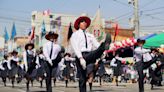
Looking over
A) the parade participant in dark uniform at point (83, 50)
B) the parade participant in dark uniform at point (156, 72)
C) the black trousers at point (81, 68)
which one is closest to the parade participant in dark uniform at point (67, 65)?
the parade participant in dark uniform at point (156, 72)

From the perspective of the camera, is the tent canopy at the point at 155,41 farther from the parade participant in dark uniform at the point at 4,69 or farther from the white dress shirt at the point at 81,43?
the white dress shirt at the point at 81,43

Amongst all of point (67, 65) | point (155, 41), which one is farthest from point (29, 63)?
point (155, 41)

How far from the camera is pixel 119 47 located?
2738 centimetres

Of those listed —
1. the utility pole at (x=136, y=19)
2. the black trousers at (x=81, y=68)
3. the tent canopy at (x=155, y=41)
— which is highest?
the utility pole at (x=136, y=19)

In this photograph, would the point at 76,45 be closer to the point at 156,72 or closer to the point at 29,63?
the point at 29,63

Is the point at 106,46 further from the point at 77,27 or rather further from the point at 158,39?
the point at 158,39

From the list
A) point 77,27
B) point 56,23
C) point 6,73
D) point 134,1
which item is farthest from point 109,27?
point 77,27

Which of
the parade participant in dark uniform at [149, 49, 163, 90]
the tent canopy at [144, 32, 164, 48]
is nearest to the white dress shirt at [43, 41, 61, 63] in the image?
the parade participant in dark uniform at [149, 49, 163, 90]

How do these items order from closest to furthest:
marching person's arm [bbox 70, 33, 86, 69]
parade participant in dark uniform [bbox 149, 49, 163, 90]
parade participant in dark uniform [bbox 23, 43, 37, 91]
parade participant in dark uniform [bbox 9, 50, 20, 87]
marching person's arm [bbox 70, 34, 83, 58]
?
marching person's arm [bbox 70, 33, 86, 69] < marching person's arm [bbox 70, 34, 83, 58] < parade participant in dark uniform [bbox 23, 43, 37, 91] < parade participant in dark uniform [bbox 149, 49, 163, 90] < parade participant in dark uniform [bbox 9, 50, 20, 87]

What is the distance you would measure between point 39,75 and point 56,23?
206 ft

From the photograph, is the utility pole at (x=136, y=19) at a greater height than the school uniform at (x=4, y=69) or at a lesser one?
greater

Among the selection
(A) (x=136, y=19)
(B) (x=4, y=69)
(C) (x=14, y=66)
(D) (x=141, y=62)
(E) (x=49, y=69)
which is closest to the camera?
(E) (x=49, y=69)

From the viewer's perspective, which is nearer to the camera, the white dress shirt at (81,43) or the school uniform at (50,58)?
the white dress shirt at (81,43)

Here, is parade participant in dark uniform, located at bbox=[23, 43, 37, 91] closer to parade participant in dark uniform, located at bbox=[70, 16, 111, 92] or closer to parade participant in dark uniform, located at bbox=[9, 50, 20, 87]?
parade participant in dark uniform, located at bbox=[9, 50, 20, 87]
